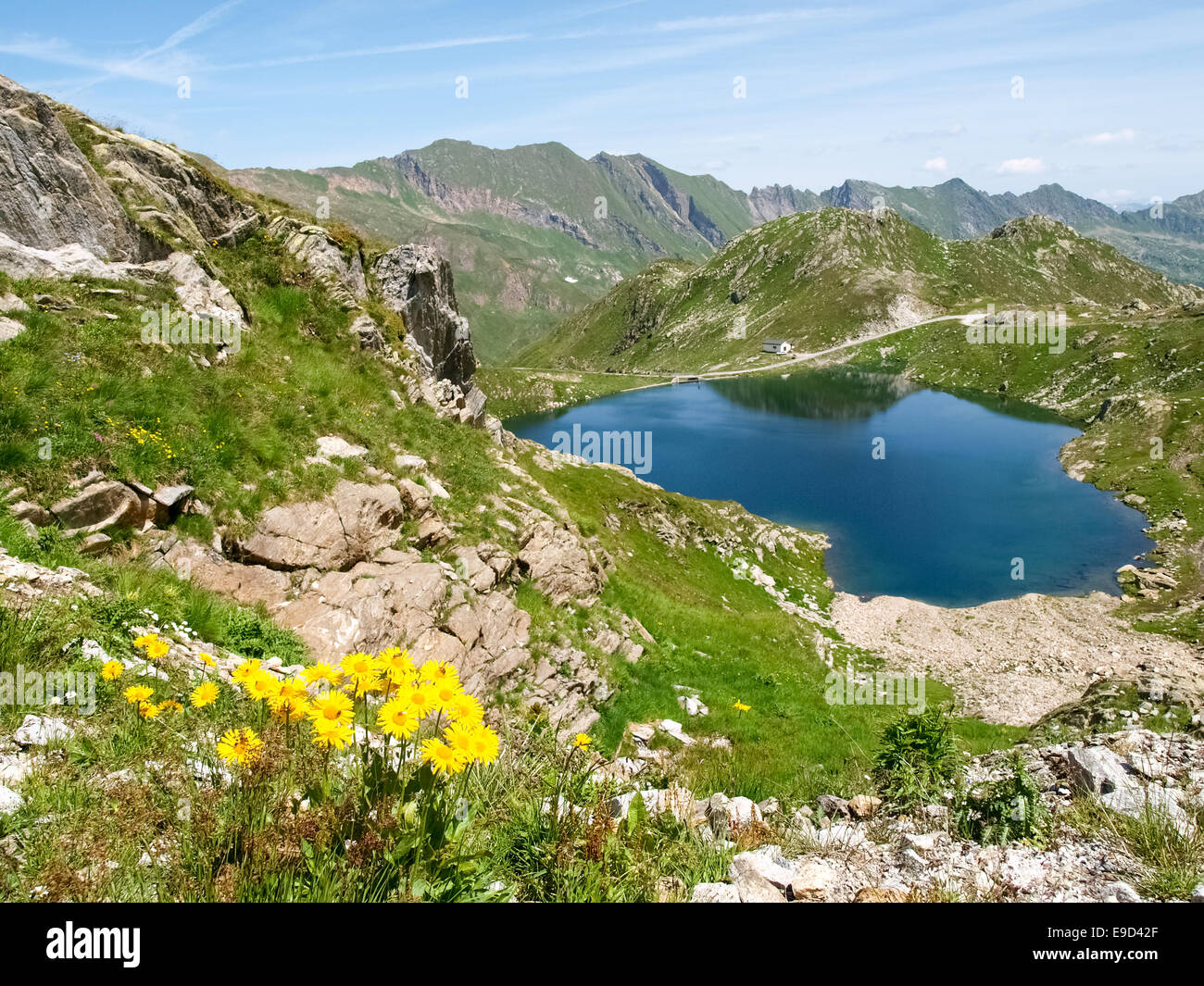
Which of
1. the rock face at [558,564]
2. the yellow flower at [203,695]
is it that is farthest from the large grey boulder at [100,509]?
the rock face at [558,564]

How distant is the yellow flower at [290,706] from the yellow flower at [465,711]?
897 mm

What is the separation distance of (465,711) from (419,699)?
30cm

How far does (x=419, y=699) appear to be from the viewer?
12.9 ft

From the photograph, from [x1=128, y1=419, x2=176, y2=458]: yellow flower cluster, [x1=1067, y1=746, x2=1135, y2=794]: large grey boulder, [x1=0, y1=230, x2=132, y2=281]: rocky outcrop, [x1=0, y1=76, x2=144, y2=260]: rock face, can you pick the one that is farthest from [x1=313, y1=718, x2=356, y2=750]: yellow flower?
[x1=0, y1=76, x2=144, y2=260]: rock face

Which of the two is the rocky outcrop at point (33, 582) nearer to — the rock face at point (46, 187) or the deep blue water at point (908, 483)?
the rock face at point (46, 187)

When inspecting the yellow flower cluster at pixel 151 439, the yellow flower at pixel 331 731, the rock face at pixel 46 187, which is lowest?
the yellow flower at pixel 331 731

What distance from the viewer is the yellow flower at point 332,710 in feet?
13.0

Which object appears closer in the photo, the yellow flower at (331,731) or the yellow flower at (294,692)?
the yellow flower at (331,731)

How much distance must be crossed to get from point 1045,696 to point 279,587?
33175 millimetres

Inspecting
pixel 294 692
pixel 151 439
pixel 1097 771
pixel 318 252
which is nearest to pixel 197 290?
pixel 318 252

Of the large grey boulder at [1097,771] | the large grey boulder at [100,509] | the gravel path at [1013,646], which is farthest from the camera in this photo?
the gravel path at [1013,646]

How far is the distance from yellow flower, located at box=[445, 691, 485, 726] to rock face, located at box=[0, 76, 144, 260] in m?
18.4
